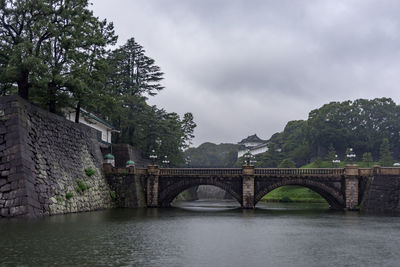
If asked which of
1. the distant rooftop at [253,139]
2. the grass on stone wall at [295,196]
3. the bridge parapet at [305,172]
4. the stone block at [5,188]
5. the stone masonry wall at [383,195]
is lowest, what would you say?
the grass on stone wall at [295,196]

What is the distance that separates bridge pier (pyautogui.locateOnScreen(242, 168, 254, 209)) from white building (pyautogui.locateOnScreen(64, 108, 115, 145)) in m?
21.0

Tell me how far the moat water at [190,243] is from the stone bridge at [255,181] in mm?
19079

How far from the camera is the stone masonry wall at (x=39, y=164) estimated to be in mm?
35562

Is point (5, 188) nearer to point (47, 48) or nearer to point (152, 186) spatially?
point (47, 48)

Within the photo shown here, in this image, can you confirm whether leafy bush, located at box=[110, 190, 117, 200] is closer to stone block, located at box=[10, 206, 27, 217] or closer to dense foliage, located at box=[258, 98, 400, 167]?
stone block, located at box=[10, 206, 27, 217]

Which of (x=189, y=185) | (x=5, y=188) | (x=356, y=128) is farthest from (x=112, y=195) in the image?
(x=356, y=128)

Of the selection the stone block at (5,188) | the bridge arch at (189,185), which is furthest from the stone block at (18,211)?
the bridge arch at (189,185)

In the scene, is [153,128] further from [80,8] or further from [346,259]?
[346,259]

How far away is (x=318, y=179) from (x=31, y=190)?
35430mm

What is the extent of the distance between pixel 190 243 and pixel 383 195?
110 ft

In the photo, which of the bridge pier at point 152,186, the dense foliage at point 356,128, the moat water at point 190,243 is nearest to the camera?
the moat water at point 190,243

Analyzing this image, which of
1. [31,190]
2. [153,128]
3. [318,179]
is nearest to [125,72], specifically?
[153,128]

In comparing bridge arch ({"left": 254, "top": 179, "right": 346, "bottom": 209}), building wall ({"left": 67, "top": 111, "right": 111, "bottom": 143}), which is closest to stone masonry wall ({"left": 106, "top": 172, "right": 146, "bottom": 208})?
building wall ({"left": 67, "top": 111, "right": 111, "bottom": 143})

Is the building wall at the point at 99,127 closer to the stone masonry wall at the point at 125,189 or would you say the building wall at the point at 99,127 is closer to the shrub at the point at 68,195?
the stone masonry wall at the point at 125,189
